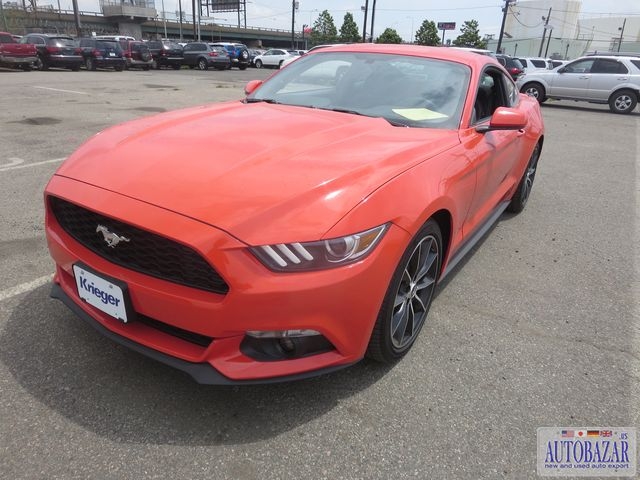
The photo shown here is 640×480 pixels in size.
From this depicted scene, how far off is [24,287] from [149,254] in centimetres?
160

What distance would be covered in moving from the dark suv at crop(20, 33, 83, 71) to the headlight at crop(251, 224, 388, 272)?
23.3 m

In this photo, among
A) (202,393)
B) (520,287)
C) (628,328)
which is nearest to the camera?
(202,393)

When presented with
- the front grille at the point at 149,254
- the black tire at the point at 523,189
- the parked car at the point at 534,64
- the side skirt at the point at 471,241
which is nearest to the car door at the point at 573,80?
the parked car at the point at 534,64

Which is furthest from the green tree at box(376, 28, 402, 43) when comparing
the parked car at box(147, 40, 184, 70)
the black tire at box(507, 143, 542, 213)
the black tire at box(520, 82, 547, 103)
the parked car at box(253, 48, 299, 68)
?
the black tire at box(507, 143, 542, 213)

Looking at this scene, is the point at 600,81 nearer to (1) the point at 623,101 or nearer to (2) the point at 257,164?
(1) the point at 623,101

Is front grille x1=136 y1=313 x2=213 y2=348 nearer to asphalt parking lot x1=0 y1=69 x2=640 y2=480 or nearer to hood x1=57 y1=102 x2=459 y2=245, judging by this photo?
asphalt parking lot x1=0 y1=69 x2=640 y2=480

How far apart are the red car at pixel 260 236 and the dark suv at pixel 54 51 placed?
71.5 ft

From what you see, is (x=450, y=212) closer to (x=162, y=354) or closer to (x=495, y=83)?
(x=162, y=354)

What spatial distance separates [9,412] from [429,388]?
6.16 feet

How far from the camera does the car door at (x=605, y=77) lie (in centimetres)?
1421

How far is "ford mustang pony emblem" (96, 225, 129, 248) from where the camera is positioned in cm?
190

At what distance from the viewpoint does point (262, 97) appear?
138 inches

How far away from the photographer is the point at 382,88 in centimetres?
314

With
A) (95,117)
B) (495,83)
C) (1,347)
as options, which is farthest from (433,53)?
(95,117)
